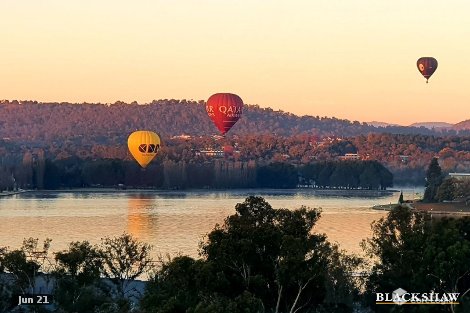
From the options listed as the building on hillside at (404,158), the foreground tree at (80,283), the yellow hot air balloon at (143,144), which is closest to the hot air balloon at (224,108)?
the yellow hot air balloon at (143,144)

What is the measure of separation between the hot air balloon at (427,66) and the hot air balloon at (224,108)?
60.5 ft

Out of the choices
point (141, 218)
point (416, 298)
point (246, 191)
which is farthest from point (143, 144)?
point (416, 298)

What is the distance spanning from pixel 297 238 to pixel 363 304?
433 cm

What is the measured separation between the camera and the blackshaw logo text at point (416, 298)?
22.0 meters

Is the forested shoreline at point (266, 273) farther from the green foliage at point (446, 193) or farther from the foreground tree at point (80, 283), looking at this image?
the green foliage at point (446, 193)

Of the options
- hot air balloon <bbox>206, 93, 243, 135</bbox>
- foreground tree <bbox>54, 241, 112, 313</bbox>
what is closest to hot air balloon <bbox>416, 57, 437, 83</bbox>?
hot air balloon <bbox>206, 93, 243, 135</bbox>

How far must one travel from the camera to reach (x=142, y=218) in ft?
218

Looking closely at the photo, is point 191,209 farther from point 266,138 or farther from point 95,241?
point 266,138

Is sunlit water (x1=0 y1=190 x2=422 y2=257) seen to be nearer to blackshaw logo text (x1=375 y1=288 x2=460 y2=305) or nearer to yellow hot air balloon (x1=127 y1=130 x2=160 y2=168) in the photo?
yellow hot air balloon (x1=127 y1=130 x2=160 y2=168)

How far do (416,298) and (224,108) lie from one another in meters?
68.0

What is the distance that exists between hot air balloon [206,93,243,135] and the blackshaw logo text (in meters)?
66.6

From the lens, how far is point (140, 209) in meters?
78.1

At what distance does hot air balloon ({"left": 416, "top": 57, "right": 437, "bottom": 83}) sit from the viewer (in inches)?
3022

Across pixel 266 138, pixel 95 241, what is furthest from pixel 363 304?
pixel 266 138
